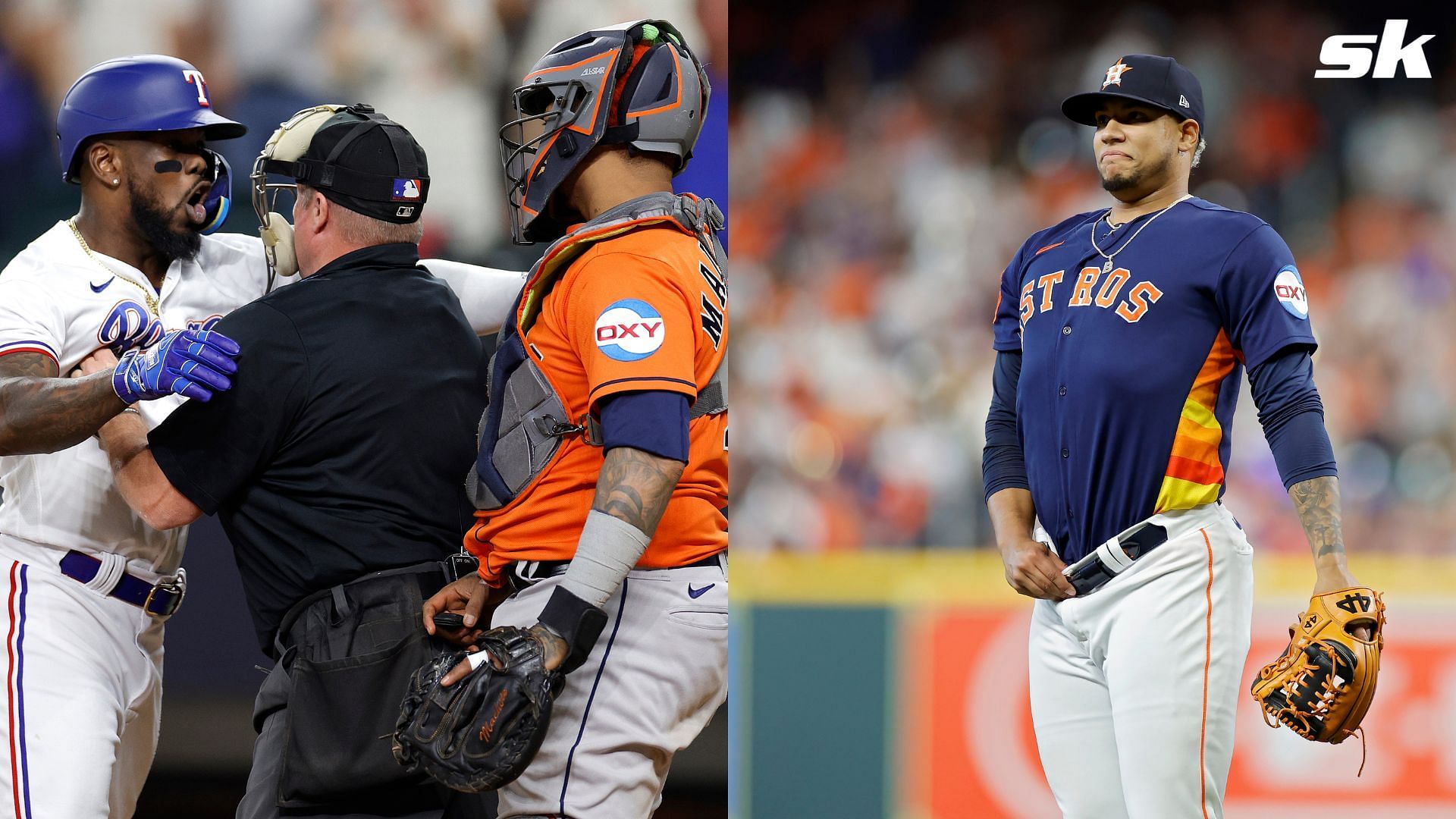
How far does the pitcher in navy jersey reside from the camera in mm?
2561

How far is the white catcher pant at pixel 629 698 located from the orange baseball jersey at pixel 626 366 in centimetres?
7

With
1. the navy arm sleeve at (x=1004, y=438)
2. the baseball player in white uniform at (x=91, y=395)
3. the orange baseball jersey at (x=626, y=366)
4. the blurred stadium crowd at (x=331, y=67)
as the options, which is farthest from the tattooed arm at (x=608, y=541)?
the blurred stadium crowd at (x=331, y=67)

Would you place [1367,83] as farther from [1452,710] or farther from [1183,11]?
[1452,710]

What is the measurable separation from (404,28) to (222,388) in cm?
265

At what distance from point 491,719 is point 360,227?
1029 millimetres

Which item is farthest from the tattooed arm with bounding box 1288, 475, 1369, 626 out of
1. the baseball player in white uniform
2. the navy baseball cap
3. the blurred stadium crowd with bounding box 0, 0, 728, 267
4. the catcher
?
the blurred stadium crowd with bounding box 0, 0, 728, 267

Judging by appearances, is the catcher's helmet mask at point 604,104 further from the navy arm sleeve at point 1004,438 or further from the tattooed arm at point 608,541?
the navy arm sleeve at point 1004,438

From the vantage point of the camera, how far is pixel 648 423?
201 centimetres

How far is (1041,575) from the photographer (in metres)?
2.76

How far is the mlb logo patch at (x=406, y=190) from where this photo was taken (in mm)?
2494

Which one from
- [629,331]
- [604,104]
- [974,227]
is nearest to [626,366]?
[629,331]

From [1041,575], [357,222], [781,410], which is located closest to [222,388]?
[357,222]

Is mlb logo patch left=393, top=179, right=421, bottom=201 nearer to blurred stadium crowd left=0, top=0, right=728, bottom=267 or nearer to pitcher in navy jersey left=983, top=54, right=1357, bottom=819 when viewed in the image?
pitcher in navy jersey left=983, top=54, right=1357, bottom=819

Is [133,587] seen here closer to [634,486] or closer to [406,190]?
[406,190]
